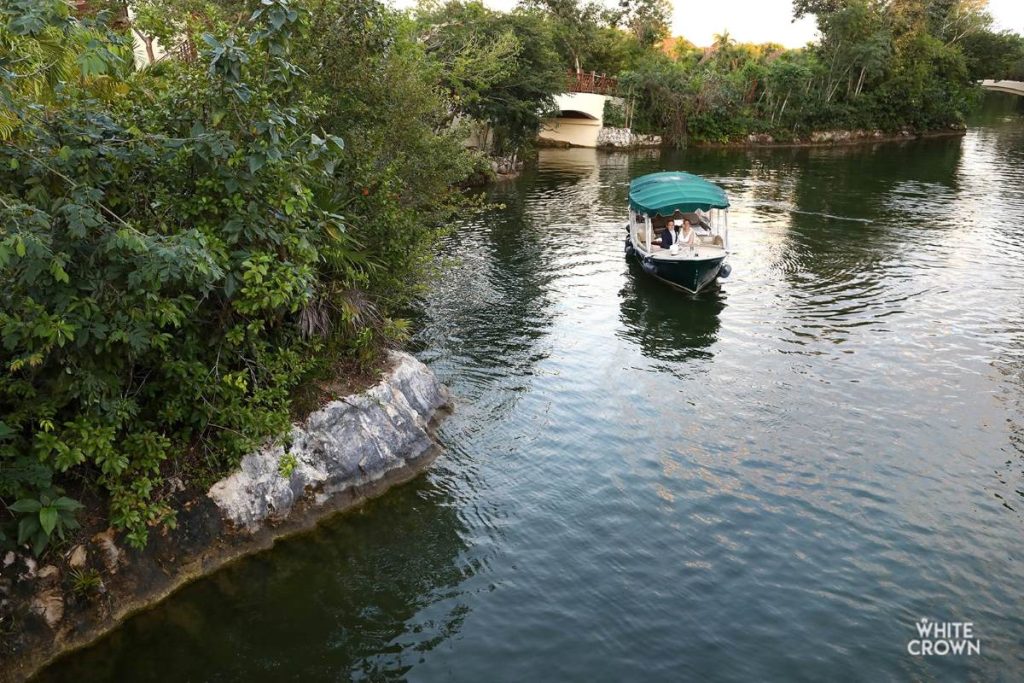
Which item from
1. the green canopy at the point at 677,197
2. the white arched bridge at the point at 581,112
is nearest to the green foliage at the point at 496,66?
the white arched bridge at the point at 581,112

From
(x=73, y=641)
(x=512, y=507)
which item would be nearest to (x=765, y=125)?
(x=512, y=507)

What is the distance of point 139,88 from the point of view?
11.4 meters

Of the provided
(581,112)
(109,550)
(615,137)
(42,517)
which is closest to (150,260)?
(42,517)

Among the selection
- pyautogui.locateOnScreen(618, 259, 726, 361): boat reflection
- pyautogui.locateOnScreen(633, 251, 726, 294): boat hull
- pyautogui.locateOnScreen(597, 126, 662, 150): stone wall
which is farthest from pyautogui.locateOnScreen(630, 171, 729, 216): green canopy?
pyautogui.locateOnScreen(597, 126, 662, 150): stone wall

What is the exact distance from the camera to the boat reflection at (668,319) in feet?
65.2

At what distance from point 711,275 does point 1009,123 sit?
236 ft

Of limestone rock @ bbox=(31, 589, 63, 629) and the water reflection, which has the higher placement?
limestone rock @ bbox=(31, 589, 63, 629)

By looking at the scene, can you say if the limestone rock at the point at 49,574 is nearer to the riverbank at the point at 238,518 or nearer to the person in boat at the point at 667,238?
the riverbank at the point at 238,518

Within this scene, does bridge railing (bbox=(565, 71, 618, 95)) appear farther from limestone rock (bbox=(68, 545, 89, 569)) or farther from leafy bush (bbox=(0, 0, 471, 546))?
limestone rock (bbox=(68, 545, 89, 569))

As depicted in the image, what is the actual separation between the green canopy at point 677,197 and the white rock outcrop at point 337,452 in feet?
41.8

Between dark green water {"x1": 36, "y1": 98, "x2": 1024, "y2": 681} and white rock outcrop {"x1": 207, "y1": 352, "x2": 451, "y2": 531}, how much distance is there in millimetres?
699

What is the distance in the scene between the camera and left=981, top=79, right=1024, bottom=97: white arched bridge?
10347cm

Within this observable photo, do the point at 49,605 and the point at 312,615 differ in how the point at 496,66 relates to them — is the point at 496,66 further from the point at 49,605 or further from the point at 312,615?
the point at 49,605

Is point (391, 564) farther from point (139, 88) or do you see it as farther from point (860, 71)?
point (860, 71)
